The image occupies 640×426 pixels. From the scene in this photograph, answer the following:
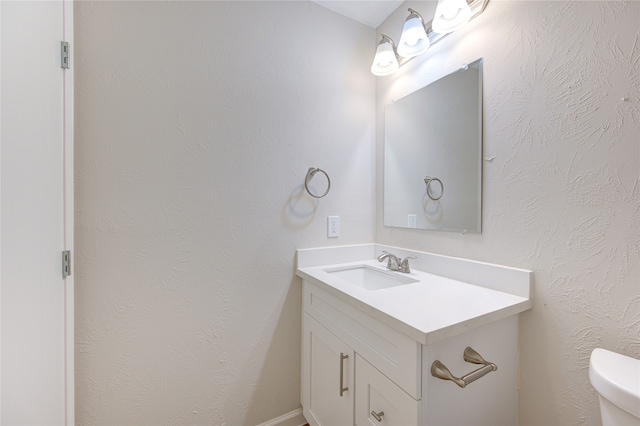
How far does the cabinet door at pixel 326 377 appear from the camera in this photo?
1066mm

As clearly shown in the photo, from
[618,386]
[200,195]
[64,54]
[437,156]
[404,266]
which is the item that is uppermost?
[64,54]

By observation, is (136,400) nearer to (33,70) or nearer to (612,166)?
(33,70)

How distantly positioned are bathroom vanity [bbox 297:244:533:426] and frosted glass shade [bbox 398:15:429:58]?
101cm

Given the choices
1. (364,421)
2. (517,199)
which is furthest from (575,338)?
(364,421)

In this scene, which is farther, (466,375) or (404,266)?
(404,266)

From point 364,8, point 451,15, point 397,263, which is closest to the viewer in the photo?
point 451,15

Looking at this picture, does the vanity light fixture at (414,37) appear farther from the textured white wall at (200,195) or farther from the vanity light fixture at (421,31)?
the textured white wall at (200,195)

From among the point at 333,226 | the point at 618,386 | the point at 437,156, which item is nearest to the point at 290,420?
the point at 333,226

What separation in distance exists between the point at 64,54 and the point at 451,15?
149 cm

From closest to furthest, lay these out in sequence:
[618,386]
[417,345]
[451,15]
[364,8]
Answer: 1. [618,386]
2. [417,345]
3. [451,15]
4. [364,8]

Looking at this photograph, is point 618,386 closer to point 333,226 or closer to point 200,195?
point 333,226

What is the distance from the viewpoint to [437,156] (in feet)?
4.36

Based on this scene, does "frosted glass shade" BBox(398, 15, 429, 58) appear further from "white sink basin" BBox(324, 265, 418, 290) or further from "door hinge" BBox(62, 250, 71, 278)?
"door hinge" BBox(62, 250, 71, 278)

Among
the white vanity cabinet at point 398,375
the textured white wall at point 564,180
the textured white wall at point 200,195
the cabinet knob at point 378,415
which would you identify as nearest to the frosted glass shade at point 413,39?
the textured white wall at point 564,180
